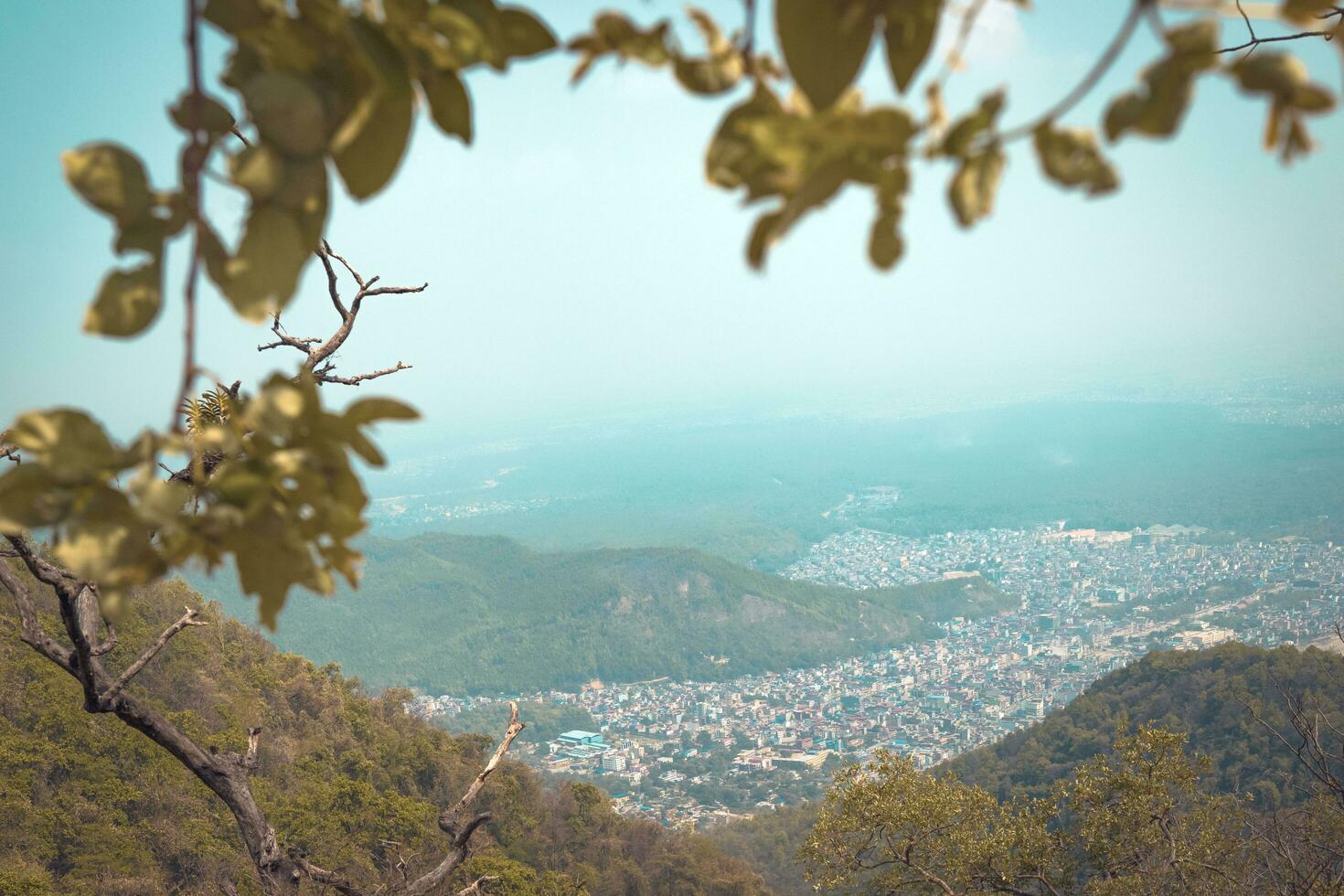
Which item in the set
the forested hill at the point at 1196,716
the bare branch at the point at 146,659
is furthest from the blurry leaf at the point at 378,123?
the forested hill at the point at 1196,716

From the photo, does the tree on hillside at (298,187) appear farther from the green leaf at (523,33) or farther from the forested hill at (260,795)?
the forested hill at (260,795)

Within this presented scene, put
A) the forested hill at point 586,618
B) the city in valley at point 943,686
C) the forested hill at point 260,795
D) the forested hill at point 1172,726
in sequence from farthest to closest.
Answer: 1. the forested hill at point 586,618
2. the city in valley at point 943,686
3. the forested hill at point 1172,726
4. the forested hill at point 260,795

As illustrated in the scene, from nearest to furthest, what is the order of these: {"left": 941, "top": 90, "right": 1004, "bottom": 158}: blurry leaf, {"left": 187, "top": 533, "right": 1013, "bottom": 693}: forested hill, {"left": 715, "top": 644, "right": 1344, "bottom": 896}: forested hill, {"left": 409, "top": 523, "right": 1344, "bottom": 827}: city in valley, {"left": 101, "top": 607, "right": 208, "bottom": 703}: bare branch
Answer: {"left": 941, "top": 90, "right": 1004, "bottom": 158}: blurry leaf, {"left": 101, "top": 607, "right": 208, "bottom": 703}: bare branch, {"left": 715, "top": 644, "right": 1344, "bottom": 896}: forested hill, {"left": 409, "top": 523, "right": 1344, "bottom": 827}: city in valley, {"left": 187, "top": 533, "right": 1013, "bottom": 693}: forested hill

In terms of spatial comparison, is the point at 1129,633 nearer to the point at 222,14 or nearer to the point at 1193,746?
the point at 1193,746

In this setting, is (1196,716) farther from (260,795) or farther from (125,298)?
(125,298)

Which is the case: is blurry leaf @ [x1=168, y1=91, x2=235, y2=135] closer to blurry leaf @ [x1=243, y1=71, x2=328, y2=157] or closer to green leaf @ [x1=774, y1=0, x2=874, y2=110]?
blurry leaf @ [x1=243, y1=71, x2=328, y2=157]

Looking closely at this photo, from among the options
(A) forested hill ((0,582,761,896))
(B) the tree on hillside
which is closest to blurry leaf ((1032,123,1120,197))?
(B) the tree on hillside

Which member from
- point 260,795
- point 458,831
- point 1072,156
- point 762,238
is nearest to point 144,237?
point 762,238
